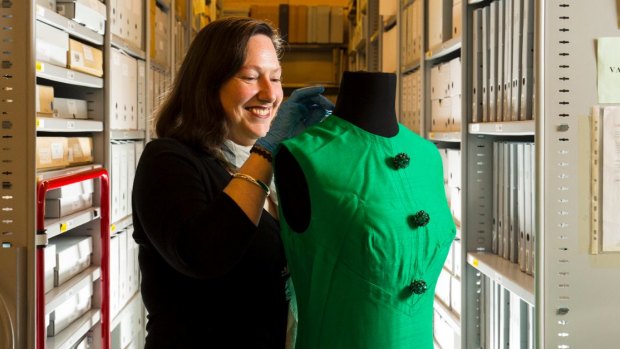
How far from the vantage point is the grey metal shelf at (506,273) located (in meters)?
1.89

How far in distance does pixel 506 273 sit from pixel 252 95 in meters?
0.97

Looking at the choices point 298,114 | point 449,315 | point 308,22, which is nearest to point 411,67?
point 449,315

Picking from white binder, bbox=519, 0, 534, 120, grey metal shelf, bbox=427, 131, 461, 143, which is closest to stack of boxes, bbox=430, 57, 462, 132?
grey metal shelf, bbox=427, 131, 461, 143

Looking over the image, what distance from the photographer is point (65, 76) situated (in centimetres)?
229

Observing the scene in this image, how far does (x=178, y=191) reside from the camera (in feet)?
4.23

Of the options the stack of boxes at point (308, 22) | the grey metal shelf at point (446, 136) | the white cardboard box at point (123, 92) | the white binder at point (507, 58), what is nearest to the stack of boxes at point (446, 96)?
the grey metal shelf at point (446, 136)

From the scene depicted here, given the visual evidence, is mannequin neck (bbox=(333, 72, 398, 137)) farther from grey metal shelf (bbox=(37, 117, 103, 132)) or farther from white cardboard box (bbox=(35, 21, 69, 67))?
white cardboard box (bbox=(35, 21, 69, 67))

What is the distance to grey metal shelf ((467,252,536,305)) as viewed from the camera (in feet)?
6.19

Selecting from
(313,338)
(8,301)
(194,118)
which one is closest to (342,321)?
(313,338)

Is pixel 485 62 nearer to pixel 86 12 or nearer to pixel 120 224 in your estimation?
pixel 86 12

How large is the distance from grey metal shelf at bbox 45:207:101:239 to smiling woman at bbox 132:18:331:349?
0.79 m

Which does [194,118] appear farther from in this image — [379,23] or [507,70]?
[379,23]

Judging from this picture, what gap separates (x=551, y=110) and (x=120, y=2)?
2.00 meters

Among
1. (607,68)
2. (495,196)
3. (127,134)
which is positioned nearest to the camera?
(607,68)
